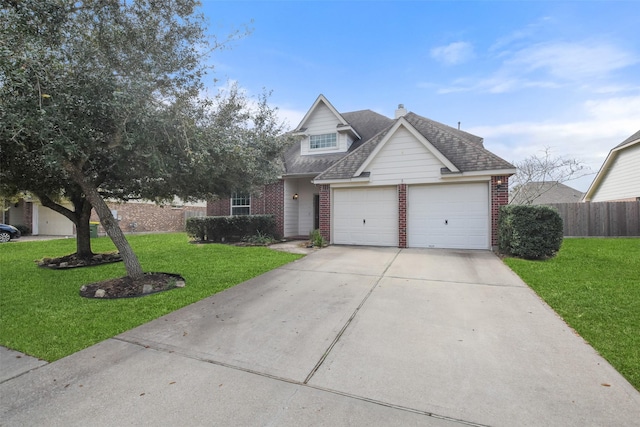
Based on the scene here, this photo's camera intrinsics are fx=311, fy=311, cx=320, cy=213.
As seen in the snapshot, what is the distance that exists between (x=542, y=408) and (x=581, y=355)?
1303 mm

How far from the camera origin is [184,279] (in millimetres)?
6816

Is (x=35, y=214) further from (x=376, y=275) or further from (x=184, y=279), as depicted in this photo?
(x=376, y=275)

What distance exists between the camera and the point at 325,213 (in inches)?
475

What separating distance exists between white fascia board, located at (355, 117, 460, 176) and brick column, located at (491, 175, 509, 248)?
122 cm

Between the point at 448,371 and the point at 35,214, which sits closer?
the point at 448,371

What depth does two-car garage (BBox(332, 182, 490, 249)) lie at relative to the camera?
33.4 ft

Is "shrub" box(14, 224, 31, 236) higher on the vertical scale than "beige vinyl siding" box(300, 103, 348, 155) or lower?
lower

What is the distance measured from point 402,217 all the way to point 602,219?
993 centimetres

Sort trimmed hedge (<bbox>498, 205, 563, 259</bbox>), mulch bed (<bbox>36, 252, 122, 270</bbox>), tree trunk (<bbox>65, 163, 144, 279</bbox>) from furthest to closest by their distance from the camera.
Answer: mulch bed (<bbox>36, 252, 122, 270</bbox>) → trimmed hedge (<bbox>498, 205, 563, 259</bbox>) → tree trunk (<bbox>65, 163, 144, 279</bbox>)

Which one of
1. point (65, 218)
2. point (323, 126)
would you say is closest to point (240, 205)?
point (323, 126)

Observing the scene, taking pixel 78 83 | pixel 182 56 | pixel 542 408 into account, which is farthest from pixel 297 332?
pixel 182 56

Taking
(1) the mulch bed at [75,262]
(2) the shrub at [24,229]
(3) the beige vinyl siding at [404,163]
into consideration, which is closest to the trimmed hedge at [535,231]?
(3) the beige vinyl siding at [404,163]

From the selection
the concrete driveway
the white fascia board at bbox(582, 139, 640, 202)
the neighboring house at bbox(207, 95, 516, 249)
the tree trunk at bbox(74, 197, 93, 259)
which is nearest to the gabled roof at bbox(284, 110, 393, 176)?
the neighboring house at bbox(207, 95, 516, 249)

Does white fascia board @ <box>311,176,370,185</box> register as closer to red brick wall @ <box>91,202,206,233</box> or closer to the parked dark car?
red brick wall @ <box>91,202,206,233</box>
